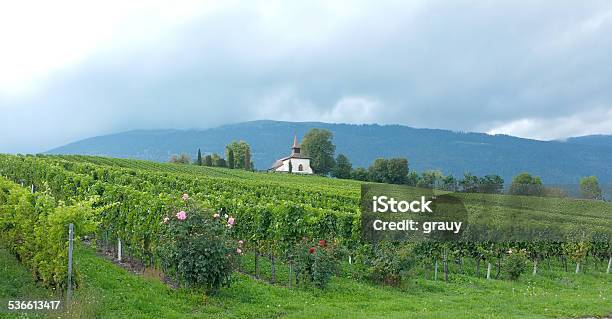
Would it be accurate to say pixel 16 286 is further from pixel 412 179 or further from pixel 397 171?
pixel 412 179

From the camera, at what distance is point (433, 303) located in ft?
41.1

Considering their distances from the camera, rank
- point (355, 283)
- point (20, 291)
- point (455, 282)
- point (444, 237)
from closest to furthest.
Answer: point (20, 291) < point (355, 283) < point (455, 282) < point (444, 237)

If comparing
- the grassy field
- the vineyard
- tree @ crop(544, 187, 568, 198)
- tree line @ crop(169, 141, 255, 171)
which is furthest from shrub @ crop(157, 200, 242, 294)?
tree line @ crop(169, 141, 255, 171)

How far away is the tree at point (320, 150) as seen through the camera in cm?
12438

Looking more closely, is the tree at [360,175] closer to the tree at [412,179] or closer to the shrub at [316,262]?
the tree at [412,179]

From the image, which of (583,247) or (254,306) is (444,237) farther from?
(254,306)

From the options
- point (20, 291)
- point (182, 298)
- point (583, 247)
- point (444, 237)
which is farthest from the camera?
point (583, 247)

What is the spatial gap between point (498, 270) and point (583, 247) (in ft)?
23.1

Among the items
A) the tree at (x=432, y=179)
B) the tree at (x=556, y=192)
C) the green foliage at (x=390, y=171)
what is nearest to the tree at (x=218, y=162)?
the green foliage at (x=390, y=171)

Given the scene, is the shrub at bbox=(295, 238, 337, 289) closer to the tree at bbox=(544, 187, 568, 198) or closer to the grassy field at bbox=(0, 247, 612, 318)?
the grassy field at bbox=(0, 247, 612, 318)

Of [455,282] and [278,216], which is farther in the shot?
[455,282]

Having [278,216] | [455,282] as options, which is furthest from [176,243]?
[455,282]

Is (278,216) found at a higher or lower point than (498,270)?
higher

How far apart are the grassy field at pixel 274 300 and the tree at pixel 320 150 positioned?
358ft
